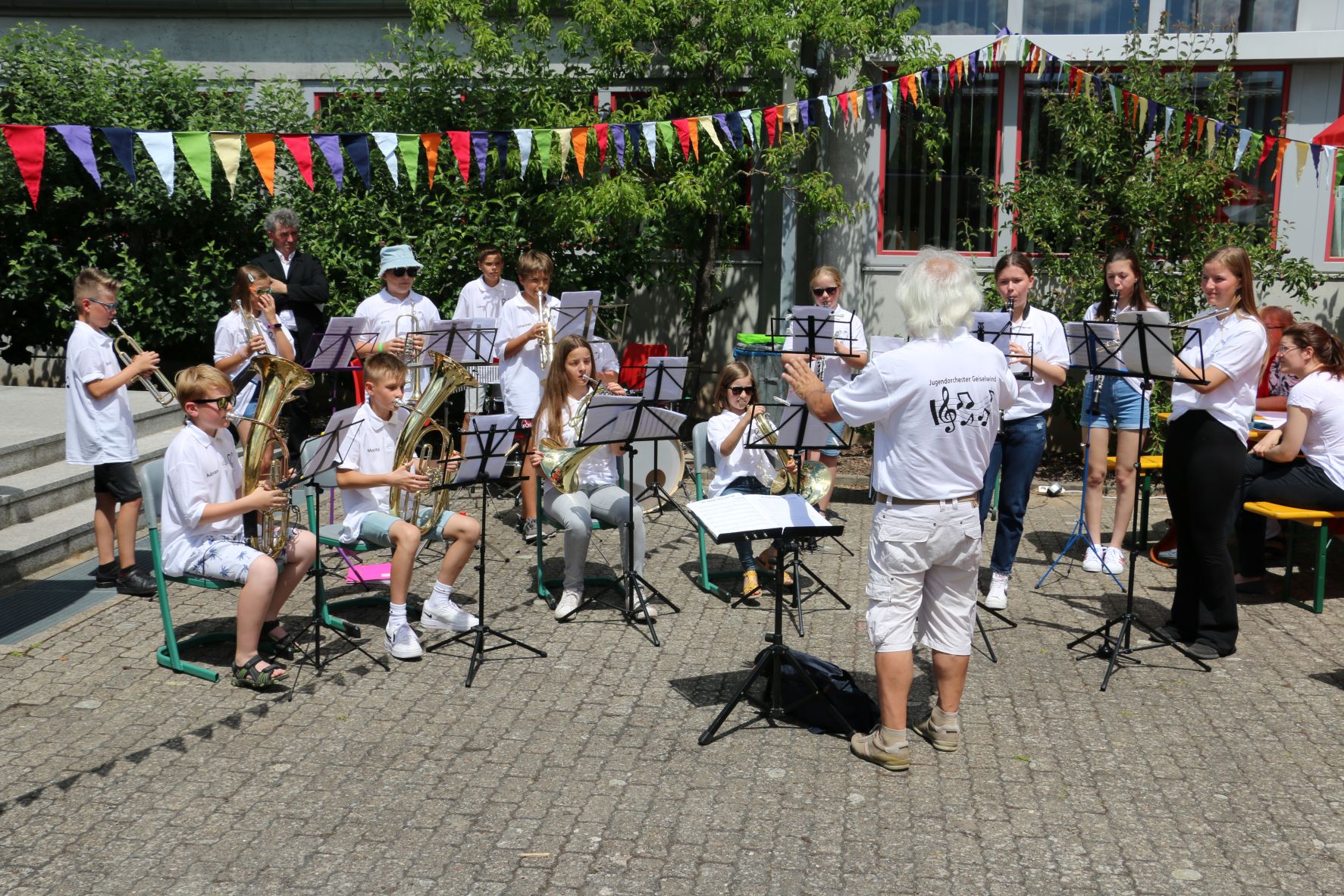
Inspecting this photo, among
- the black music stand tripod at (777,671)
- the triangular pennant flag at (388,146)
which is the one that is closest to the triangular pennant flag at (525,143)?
the triangular pennant flag at (388,146)

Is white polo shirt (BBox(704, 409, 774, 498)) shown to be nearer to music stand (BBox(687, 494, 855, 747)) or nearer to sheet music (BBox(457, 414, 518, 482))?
sheet music (BBox(457, 414, 518, 482))

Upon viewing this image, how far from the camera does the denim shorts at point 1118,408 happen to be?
8.16 metres

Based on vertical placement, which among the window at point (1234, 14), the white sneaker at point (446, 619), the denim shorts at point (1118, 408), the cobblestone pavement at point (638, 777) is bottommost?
the cobblestone pavement at point (638, 777)

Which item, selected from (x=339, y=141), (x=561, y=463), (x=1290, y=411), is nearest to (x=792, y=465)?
(x=561, y=463)

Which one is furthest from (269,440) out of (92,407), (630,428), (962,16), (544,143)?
(962,16)

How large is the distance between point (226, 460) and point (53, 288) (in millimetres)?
6433

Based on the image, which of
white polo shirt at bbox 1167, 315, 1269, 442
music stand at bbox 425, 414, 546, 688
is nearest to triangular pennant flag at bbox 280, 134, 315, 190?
music stand at bbox 425, 414, 546, 688

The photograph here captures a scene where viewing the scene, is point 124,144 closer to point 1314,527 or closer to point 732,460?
point 732,460

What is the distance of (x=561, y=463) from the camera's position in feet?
23.5

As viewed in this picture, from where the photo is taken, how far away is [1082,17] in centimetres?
1179

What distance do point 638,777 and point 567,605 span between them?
207 centimetres

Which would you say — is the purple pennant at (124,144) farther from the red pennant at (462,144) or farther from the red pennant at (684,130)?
the red pennant at (684,130)

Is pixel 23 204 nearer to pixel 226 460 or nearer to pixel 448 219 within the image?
pixel 448 219

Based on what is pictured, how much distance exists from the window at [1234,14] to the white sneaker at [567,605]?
8133mm
